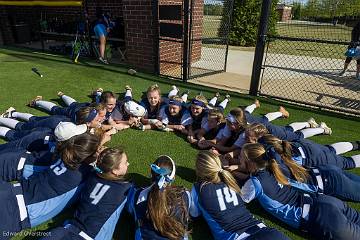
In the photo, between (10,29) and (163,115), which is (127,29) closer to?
(163,115)

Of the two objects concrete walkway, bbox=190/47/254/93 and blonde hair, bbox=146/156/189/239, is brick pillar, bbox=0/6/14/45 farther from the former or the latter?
blonde hair, bbox=146/156/189/239

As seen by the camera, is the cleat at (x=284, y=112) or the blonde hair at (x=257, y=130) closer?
the blonde hair at (x=257, y=130)

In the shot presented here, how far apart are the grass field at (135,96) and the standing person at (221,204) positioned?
1.07ft

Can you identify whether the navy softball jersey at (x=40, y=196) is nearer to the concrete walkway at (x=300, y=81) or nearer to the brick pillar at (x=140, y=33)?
the concrete walkway at (x=300, y=81)

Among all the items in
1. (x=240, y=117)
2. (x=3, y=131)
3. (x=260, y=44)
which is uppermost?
(x=260, y=44)

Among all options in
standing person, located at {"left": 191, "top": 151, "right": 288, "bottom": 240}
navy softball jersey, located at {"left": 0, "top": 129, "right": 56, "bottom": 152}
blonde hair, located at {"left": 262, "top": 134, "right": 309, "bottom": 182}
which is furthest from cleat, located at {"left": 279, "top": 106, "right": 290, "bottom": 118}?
navy softball jersey, located at {"left": 0, "top": 129, "right": 56, "bottom": 152}

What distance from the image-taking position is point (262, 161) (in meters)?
2.78

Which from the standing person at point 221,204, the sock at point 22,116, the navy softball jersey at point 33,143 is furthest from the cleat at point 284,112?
the sock at point 22,116

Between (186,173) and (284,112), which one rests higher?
(284,112)

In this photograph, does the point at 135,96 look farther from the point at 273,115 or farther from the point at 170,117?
the point at 273,115

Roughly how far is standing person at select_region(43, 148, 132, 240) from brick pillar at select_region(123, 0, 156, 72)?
213 inches

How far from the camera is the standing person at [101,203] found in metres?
2.44

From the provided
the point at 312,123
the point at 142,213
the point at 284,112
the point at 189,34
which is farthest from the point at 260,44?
the point at 142,213

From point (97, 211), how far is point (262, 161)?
5.03 ft
